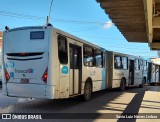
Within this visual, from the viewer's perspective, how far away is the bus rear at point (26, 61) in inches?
434

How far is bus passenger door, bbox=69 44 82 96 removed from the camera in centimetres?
1245

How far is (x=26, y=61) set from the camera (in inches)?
445

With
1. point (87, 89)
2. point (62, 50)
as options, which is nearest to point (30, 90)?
point (62, 50)

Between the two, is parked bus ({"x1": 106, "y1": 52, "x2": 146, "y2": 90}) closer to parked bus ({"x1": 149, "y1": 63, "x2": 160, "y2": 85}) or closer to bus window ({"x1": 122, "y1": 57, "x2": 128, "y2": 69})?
bus window ({"x1": 122, "y1": 57, "x2": 128, "y2": 69})

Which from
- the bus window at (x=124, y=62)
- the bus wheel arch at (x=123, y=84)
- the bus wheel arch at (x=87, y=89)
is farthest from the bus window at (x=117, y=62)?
the bus wheel arch at (x=87, y=89)

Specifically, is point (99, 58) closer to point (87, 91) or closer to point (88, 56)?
point (88, 56)

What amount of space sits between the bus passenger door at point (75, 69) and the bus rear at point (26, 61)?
64.0 inches

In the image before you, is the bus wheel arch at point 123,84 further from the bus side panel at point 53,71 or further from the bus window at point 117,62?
the bus side panel at point 53,71

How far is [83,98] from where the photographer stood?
14.2m

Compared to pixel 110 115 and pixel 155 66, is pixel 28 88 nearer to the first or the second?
pixel 110 115

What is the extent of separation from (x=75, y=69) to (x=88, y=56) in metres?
1.97

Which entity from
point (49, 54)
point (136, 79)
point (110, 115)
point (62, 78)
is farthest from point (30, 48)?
point (136, 79)

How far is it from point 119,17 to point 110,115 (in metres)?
4.65

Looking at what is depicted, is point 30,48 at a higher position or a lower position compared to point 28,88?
higher
